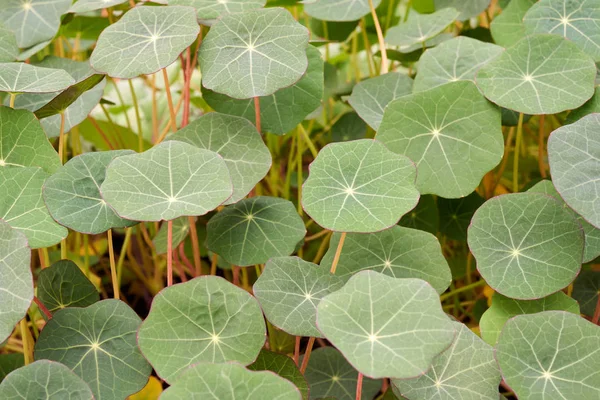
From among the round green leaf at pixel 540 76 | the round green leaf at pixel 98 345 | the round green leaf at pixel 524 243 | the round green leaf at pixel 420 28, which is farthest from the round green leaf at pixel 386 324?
the round green leaf at pixel 420 28

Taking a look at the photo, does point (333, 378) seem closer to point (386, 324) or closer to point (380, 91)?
point (386, 324)

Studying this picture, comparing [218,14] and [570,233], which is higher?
[218,14]

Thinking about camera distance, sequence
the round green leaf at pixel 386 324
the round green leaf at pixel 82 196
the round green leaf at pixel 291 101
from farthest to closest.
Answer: the round green leaf at pixel 291 101
the round green leaf at pixel 82 196
the round green leaf at pixel 386 324

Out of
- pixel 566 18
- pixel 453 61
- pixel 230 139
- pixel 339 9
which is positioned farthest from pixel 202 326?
pixel 566 18

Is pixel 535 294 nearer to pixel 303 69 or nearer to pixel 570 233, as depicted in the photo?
pixel 570 233

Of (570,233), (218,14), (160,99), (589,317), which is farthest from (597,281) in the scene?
(160,99)

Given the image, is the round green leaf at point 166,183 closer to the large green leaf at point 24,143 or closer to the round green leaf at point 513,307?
the large green leaf at point 24,143

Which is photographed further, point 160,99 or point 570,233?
point 160,99
